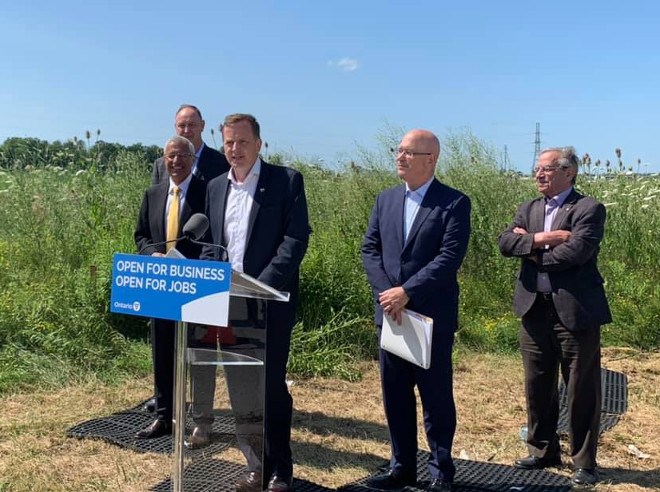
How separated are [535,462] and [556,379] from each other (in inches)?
23.2

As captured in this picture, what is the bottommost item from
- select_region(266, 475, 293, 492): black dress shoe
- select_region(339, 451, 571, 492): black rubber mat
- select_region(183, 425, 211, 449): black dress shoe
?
select_region(339, 451, 571, 492): black rubber mat

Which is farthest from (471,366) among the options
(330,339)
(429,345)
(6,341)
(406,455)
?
(6,341)

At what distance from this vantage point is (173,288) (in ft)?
9.29

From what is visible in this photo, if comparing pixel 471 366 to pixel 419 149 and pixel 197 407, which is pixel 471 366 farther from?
pixel 197 407

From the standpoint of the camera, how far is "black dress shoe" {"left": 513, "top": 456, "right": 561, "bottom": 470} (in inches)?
173

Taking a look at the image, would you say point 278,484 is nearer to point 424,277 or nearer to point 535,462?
point 424,277

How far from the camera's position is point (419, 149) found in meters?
3.69

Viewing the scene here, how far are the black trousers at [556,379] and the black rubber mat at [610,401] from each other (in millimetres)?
739

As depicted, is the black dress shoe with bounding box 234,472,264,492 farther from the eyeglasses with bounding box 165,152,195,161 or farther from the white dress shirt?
the eyeglasses with bounding box 165,152,195,161

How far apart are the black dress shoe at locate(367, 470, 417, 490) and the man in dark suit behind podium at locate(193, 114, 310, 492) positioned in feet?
1.76

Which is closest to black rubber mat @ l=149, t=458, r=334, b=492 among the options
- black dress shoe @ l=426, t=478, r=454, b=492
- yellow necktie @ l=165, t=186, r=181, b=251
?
black dress shoe @ l=426, t=478, r=454, b=492

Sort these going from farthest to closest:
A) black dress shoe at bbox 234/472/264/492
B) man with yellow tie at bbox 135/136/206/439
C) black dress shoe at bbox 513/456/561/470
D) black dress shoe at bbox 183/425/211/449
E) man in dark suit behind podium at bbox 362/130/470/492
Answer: man with yellow tie at bbox 135/136/206/439
black dress shoe at bbox 513/456/561/470
man in dark suit behind podium at bbox 362/130/470/492
black dress shoe at bbox 234/472/264/492
black dress shoe at bbox 183/425/211/449

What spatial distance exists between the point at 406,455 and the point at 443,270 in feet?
3.92

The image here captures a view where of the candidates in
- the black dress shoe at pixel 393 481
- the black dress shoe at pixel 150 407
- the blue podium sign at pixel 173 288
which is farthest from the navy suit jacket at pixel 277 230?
the black dress shoe at pixel 150 407
